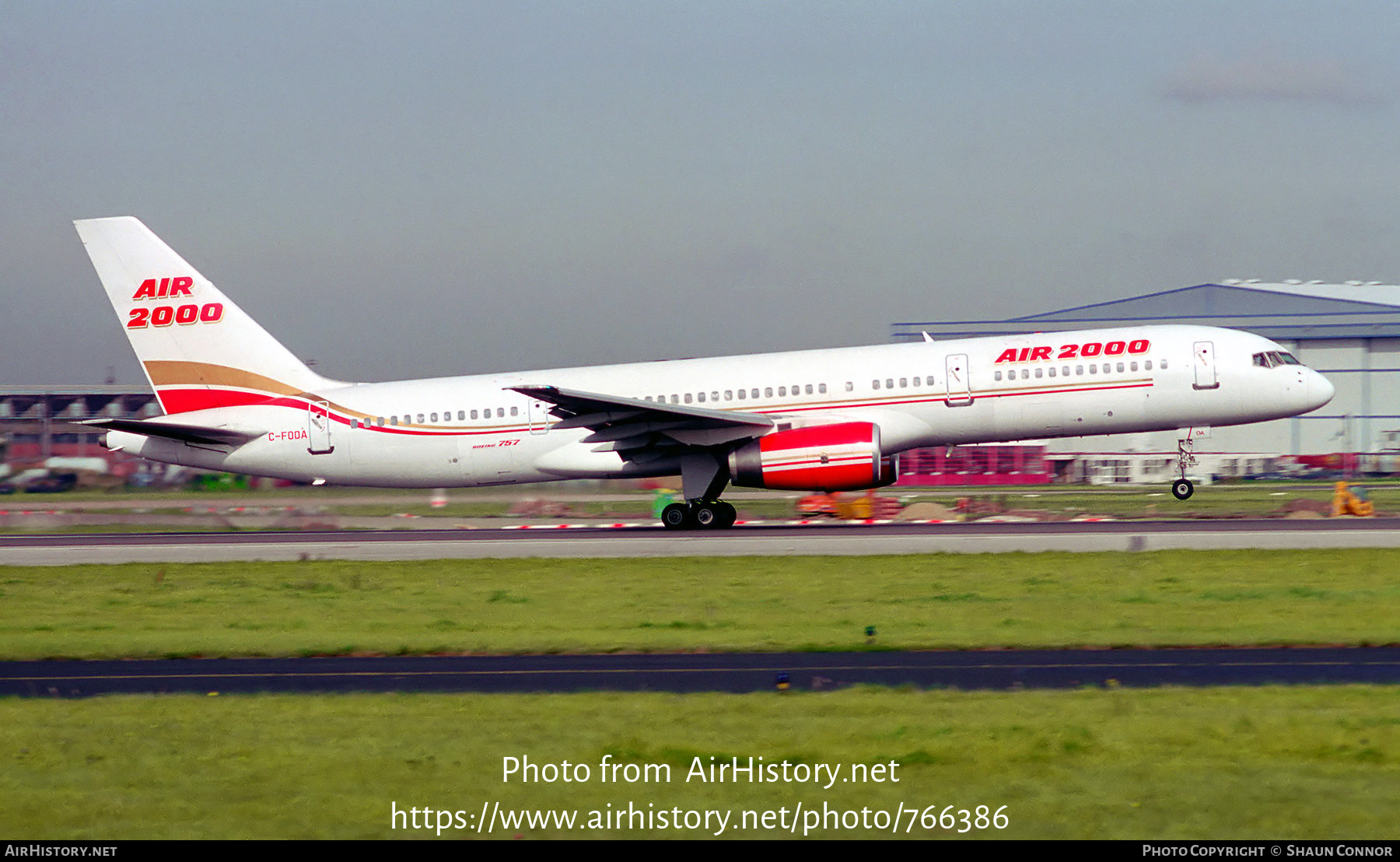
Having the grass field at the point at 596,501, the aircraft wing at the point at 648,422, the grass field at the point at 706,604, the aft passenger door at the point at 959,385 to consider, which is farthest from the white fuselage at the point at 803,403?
the grass field at the point at 706,604

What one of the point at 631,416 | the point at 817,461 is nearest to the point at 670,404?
the point at 631,416

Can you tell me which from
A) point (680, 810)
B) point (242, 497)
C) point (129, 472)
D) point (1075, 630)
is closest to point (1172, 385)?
point (1075, 630)

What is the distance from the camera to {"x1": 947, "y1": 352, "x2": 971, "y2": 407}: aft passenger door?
3116 cm

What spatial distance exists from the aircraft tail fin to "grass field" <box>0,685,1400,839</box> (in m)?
22.3

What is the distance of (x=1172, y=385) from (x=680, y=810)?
991 inches

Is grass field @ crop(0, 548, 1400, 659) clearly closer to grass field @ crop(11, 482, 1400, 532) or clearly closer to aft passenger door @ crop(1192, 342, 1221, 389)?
aft passenger door @ crop(1192, 342, 1221, 389)

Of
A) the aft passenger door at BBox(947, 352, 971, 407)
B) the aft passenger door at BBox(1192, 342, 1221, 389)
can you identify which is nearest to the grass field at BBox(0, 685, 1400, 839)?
the aft passenger door at BBox(947, 352, 971, 407)

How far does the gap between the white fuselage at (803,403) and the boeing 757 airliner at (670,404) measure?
1.7 inches

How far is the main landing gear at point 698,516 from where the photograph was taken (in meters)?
32.4

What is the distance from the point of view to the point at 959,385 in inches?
1228

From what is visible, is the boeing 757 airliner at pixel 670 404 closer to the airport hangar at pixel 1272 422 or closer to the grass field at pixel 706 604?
the grass field at pixel 706 604

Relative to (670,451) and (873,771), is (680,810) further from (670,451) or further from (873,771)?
(670,451)

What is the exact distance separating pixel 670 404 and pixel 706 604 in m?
13.4

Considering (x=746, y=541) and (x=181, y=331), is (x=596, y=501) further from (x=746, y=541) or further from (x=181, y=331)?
(x=746, y=541)
